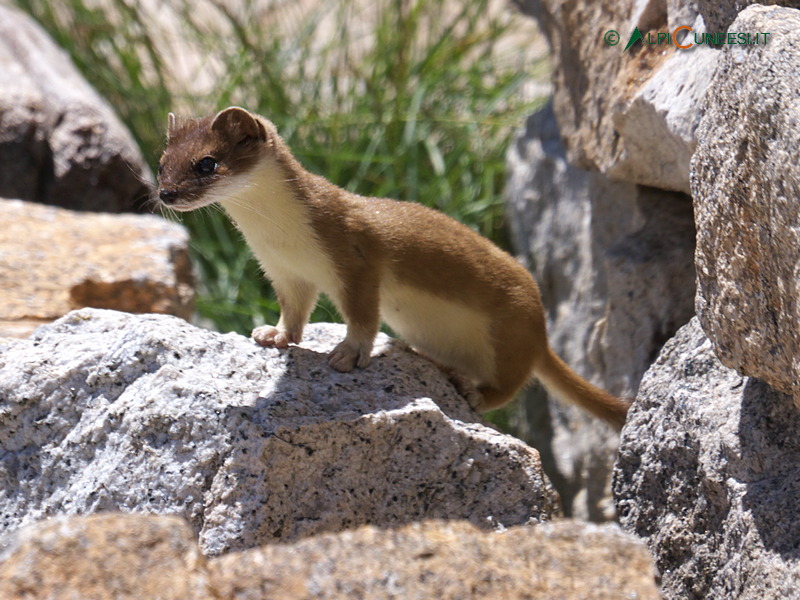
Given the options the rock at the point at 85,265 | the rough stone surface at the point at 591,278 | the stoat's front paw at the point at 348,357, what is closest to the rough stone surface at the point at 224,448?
the stoat's front paw at the point at 348,357

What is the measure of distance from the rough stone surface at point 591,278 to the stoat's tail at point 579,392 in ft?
1.49

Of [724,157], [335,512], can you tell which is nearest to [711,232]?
[724,157]

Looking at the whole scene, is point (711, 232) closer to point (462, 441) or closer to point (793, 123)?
point (793, 123)

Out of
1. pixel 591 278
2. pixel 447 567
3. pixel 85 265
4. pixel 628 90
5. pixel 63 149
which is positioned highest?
pixel 628 90

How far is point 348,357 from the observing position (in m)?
2.96

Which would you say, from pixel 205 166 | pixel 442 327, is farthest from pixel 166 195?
pixel 442 327

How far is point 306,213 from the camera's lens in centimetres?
308

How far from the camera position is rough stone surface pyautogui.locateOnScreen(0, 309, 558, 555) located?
7.85ft

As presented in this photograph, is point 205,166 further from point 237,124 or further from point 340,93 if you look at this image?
point 340,93

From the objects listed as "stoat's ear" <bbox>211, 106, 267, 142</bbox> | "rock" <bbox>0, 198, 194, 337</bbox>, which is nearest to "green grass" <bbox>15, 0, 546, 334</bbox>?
"rock" <bbox>0, 198, 194, 337</bbox>

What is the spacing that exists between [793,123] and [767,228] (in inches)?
9.4

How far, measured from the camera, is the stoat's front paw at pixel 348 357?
2.94m

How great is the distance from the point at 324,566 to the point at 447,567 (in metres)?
0.22

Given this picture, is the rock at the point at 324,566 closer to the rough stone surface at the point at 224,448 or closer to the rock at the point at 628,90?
the rough stone surface at the point at 224,448
